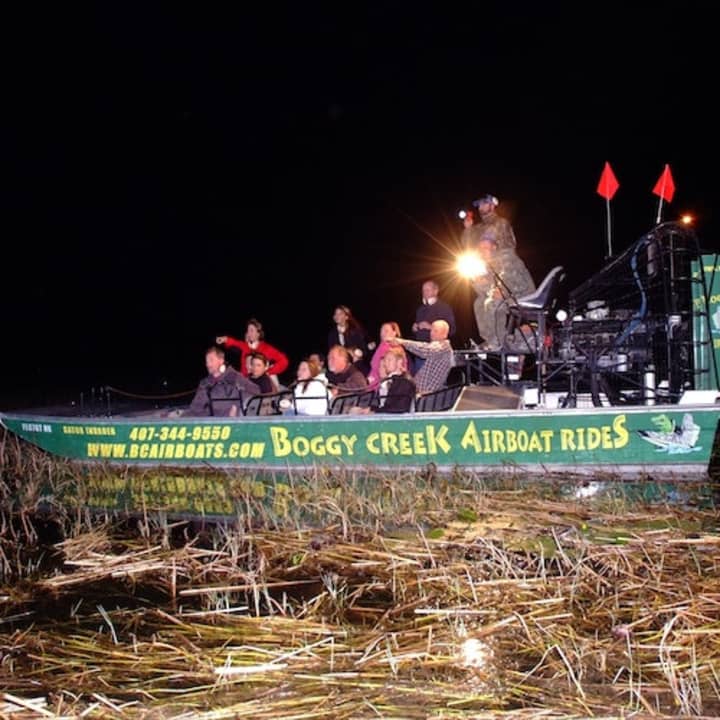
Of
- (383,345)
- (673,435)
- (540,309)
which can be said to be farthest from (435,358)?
(673,435)

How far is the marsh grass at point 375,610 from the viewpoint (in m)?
4.48

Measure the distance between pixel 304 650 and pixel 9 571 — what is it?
3.11 meters

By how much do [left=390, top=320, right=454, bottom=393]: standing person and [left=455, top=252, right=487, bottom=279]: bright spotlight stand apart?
1.06 meters

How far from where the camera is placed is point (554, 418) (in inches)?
370

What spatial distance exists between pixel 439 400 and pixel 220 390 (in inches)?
104

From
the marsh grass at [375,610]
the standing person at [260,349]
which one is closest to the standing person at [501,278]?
the standing person at [260,349]

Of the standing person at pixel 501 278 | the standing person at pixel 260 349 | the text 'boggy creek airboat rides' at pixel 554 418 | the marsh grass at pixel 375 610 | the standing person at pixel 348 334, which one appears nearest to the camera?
the marsh grass at pixel 375 610

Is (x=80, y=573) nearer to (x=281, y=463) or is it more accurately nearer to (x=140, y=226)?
(x=281, y=463)

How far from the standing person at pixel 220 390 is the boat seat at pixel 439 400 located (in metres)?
2.02

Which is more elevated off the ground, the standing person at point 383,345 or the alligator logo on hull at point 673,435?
the standing person at point 383,345

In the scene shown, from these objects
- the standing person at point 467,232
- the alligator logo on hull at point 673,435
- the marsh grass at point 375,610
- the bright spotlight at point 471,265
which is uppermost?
the standing person at point 467,232

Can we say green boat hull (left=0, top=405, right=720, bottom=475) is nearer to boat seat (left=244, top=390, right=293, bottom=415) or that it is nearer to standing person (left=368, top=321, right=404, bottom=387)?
boat seat (left=244, top=390, right=293, bottom=415)

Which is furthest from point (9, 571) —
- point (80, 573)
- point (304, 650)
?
point (304, 650)

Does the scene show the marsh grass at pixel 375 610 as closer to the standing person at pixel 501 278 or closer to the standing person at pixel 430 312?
the standing person at pixel 501 278
